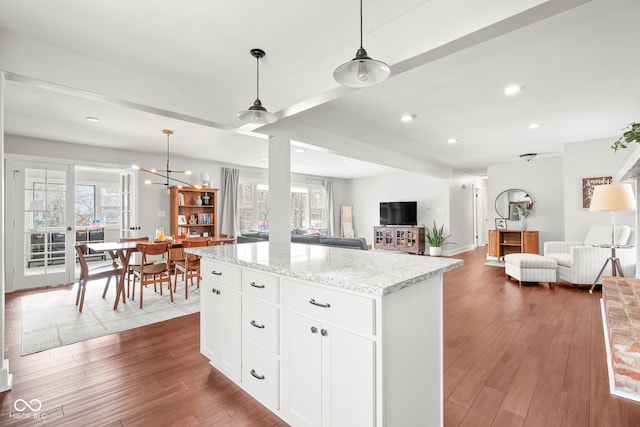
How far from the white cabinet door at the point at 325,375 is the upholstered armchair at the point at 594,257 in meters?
4.79

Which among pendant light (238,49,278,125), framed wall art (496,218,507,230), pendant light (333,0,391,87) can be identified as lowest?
framed wall art (496,218,507,230)

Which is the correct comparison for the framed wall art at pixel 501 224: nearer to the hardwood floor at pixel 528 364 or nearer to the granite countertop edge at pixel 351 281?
the hardwood floor at pixel 528 364

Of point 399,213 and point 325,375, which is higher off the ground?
point 399,213

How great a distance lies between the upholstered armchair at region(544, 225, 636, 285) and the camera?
4188mm

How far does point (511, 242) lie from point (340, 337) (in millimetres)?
7037

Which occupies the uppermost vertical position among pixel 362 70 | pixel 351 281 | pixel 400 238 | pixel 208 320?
pixel 362 70

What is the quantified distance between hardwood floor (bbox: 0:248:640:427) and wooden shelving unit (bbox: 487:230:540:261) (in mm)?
3447

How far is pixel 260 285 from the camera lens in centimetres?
178

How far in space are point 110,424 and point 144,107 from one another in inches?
99.2

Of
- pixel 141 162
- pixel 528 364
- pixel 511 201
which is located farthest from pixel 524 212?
pixel 141 162

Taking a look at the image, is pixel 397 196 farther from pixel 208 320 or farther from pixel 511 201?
pixel 208 320

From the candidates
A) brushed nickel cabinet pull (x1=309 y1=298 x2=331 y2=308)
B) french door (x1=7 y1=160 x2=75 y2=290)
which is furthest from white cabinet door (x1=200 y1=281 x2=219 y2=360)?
french door (x1=7 y1=160 x2=75 y2=290)

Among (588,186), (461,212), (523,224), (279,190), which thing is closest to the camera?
(279,190)

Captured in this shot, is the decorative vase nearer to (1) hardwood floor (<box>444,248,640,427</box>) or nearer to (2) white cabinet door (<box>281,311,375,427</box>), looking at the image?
(1) hardwood floor (<box>444,248,640,427</box>)
